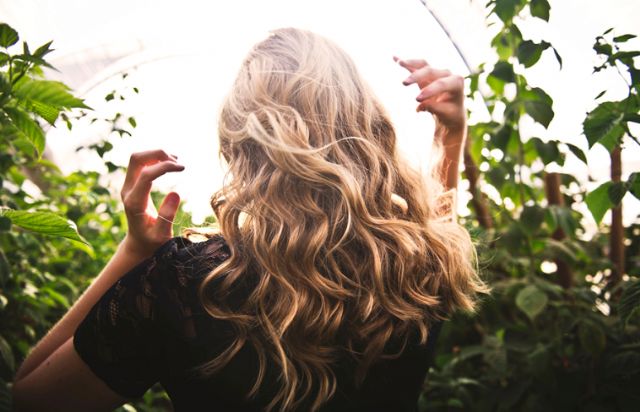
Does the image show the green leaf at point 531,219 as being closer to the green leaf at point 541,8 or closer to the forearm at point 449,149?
the forearm at point 449,149

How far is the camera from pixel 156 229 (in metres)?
1.13

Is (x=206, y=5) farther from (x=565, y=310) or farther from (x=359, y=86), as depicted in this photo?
(x=565, y=310)

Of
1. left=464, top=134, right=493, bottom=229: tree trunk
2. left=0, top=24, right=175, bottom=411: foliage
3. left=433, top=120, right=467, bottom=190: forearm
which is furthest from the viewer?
left=464, top=134, right=493, bottom=229: tree trunk

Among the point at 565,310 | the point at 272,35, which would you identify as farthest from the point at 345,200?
the point at 565,310

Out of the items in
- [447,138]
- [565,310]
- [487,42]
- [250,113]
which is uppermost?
[487,42]

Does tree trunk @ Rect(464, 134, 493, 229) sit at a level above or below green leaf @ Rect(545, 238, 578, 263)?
above

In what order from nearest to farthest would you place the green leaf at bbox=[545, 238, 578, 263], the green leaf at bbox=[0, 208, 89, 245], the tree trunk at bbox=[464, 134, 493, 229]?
1. the green leaf at bbox=[0, 208, 89, 245]
2. the green leaf at bbox=[545, 238, 578, 263]
3. the tree trunk at bbox=[464, 134, 493, 229]

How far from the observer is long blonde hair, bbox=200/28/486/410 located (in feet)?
3.50

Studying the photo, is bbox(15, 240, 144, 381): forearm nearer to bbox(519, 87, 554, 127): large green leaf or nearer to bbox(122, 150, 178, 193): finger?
bbox(122, 150, 178, 193): finger

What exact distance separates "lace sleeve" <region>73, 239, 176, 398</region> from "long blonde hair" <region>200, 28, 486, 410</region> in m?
0.11

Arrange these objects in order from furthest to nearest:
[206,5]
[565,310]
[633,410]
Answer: [206,5] < [565,310] < [633,410]

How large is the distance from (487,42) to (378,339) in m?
1.62

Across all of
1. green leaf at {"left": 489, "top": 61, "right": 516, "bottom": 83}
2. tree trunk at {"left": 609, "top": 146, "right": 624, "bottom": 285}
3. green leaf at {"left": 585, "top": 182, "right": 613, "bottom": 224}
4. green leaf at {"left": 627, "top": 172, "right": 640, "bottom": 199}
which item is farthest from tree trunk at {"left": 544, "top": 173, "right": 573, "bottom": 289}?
green leaf at {"left": 627, "top": 172, "right": 640, "bottom": 199}

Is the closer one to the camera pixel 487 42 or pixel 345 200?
pixel 345 200
